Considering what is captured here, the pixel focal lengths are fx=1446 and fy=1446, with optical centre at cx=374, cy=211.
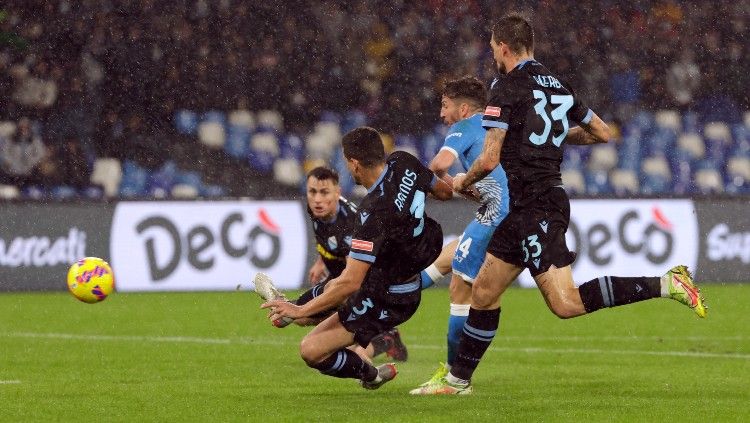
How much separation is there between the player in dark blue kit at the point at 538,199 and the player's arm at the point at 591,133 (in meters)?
0.19

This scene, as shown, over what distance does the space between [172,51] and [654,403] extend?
13.6 metres

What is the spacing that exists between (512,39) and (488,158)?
69 centimetres

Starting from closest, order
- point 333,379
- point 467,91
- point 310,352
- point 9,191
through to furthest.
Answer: point 310,352 → point 467,91 → point 333,379 → point 9,191

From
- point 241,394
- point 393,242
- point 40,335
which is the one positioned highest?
point 393,242

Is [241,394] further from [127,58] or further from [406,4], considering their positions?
[406,4]

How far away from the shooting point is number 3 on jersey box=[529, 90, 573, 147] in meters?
7.35

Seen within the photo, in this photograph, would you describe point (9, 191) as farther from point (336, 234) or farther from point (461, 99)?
point (461, 99)

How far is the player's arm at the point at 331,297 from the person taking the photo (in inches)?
278

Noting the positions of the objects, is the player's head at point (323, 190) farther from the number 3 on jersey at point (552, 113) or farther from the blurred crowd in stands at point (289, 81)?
Answer: the blurred crowd in stands at point (289, 81)

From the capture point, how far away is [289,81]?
2019 cm

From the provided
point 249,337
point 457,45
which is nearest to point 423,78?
point 457,45

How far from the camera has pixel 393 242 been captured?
290 inches

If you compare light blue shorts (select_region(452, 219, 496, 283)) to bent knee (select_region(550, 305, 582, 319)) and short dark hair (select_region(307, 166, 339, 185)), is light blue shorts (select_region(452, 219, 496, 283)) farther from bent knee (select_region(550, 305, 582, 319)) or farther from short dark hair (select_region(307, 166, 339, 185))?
short dark hair (select_region(307, 166, 339, 185))

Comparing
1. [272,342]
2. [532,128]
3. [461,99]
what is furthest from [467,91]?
[272,342]
